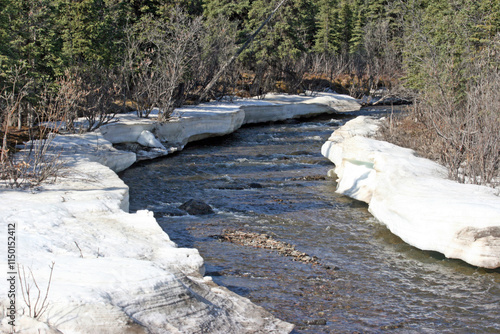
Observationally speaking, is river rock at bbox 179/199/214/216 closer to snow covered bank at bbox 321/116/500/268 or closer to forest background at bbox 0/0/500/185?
forest background at bbox 0/0/500/185

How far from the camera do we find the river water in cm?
670

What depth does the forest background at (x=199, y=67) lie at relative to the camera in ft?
37.5

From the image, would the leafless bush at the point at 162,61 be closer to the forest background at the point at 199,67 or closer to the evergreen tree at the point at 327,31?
the forest background at the point at 199,67

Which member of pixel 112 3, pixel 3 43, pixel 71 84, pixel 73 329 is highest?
pixel 112 3

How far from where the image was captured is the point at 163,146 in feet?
58.1

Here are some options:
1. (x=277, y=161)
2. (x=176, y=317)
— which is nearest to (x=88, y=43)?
(x=277, y=161)

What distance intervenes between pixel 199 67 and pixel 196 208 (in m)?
14.5

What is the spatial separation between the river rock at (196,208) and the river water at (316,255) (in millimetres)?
183

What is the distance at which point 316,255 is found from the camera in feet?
28.8

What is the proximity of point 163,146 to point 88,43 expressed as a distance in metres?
5.15

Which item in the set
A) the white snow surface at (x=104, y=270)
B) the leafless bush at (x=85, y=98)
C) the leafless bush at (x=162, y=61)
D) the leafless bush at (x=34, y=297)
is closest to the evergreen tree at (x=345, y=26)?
the leafless bush at (x=162, y=61)

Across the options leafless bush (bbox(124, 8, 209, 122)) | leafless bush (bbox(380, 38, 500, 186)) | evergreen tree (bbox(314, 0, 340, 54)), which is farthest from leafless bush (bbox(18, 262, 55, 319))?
evergreen tree (bbox(314, 0, 340, 54))

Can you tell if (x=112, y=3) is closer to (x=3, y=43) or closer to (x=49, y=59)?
(x=49, y=59)

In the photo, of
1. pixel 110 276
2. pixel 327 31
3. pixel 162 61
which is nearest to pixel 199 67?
pixel 162 61
